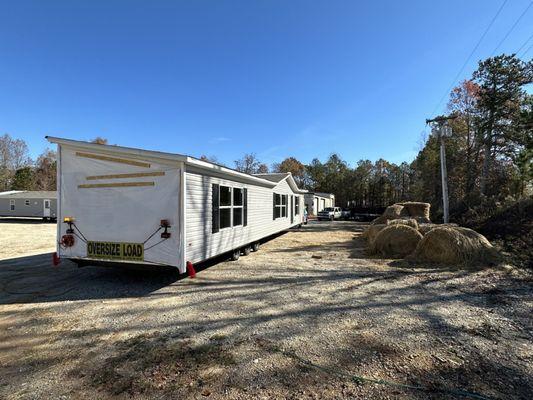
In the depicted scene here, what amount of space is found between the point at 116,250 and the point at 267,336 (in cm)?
391

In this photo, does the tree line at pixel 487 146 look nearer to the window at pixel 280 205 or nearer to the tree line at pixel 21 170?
the window at pixel 280 205

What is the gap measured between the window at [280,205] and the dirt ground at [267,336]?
660 cm

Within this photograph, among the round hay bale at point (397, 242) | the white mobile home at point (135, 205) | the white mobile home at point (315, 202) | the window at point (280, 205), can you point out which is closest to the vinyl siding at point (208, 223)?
the white mobile home at point (135, 205)

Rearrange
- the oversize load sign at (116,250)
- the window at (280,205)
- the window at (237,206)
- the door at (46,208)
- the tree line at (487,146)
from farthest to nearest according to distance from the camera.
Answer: the door at (46,208) < the tree line at (487,146) < the window at (280,205) < the window at (237,206) < the oversize load sign at (116,250)

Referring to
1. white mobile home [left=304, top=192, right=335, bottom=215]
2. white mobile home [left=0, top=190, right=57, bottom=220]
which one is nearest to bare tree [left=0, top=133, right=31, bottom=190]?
white mobile home [left=0, top=190, right=57, bottom=220]

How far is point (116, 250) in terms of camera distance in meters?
6.31

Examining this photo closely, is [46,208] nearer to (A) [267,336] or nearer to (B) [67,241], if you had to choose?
(B) [67,241]

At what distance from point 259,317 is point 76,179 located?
16.4ft

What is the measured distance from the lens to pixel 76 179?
6703mm

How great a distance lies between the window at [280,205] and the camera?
13.7 metres

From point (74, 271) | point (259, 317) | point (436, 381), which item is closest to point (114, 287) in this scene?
point (74, 271)

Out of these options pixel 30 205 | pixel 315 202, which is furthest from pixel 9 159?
pixel 315 202

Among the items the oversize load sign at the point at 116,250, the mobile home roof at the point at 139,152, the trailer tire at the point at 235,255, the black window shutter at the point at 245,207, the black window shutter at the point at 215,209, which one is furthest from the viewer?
the black window shutter at the point at 245,207

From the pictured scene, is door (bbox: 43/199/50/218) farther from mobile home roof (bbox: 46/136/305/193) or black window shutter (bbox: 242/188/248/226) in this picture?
black window shutter (bbox: 242/188/248/226)
